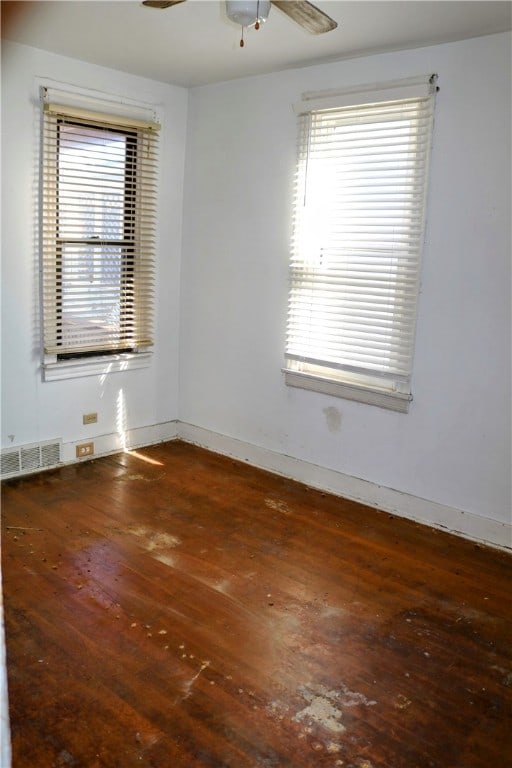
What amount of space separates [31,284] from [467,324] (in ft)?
8.71

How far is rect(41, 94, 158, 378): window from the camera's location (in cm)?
414

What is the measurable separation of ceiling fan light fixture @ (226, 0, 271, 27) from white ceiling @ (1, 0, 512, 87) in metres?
0.61

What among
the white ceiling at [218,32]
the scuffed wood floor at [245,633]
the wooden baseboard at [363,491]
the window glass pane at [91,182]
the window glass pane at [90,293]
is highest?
the white ceiling at [218,32]

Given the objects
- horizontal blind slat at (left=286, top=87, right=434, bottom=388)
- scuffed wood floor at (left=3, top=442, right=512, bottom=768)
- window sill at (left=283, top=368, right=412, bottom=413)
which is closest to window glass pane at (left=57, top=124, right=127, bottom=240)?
horizontal blind slat at (left=286, top=87, right=434, bottom=388)

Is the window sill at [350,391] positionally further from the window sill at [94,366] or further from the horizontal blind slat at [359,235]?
the window sill at [94,366]

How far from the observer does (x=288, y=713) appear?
2248 mm

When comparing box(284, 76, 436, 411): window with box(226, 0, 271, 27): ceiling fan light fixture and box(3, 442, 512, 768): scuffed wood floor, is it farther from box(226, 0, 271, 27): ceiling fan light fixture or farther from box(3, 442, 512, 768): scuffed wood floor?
box(226, 0, 271, 27): ceiling fan light fixture

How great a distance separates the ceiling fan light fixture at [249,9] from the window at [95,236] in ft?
6.32

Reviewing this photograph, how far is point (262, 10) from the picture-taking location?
94.7 inches

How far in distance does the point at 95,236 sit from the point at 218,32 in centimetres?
159

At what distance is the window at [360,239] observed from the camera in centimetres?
364

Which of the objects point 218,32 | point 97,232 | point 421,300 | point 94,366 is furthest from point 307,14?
point 94,366

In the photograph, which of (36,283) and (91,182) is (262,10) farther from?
(36,283)

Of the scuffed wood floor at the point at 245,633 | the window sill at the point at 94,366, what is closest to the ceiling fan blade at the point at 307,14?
the scuffed wood floor at the point at 245,633
